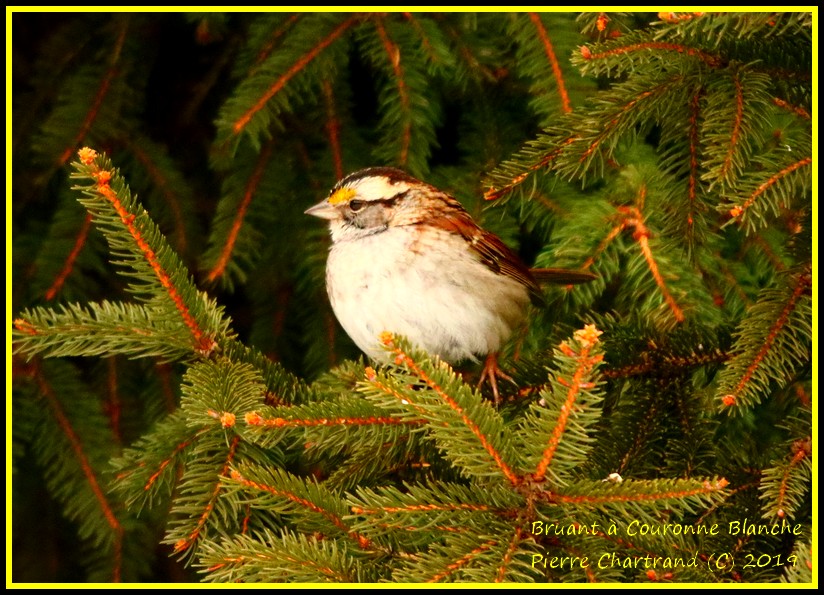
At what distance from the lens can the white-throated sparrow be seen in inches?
105

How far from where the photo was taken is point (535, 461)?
167 centimetres

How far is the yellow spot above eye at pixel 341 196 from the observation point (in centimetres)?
290

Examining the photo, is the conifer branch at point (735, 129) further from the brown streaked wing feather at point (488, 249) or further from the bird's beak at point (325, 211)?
the bird's beak at point (325, 211)

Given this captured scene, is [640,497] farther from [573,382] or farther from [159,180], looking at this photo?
[159,180]

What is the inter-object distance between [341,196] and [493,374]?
2.45ft

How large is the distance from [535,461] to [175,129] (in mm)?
2516

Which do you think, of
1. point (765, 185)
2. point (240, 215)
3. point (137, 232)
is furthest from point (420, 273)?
point (765, 185)

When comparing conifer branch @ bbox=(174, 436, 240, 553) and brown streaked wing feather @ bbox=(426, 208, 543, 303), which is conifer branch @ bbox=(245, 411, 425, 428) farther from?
brown streaked wing feather @ bbox=(426, 208, 543, 303)

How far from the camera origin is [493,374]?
262 centimetres

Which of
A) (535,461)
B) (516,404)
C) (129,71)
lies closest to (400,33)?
(129,71)

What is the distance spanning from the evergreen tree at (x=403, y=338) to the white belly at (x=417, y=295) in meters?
0.14

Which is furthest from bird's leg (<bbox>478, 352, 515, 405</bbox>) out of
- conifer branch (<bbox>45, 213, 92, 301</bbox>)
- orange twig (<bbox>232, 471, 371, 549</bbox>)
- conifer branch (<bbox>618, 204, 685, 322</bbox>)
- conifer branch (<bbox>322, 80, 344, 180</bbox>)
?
conifer branch (<bbox>45, 213, 92, 301</bbox>)

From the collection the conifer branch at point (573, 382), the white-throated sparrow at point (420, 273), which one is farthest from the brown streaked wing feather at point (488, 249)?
the conifer branch at point (573, 382)

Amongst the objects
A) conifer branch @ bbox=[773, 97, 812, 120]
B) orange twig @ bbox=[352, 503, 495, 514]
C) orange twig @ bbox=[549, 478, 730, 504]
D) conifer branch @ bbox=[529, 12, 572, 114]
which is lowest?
orange twig @ bbox=[352, 503, 495, 514]
